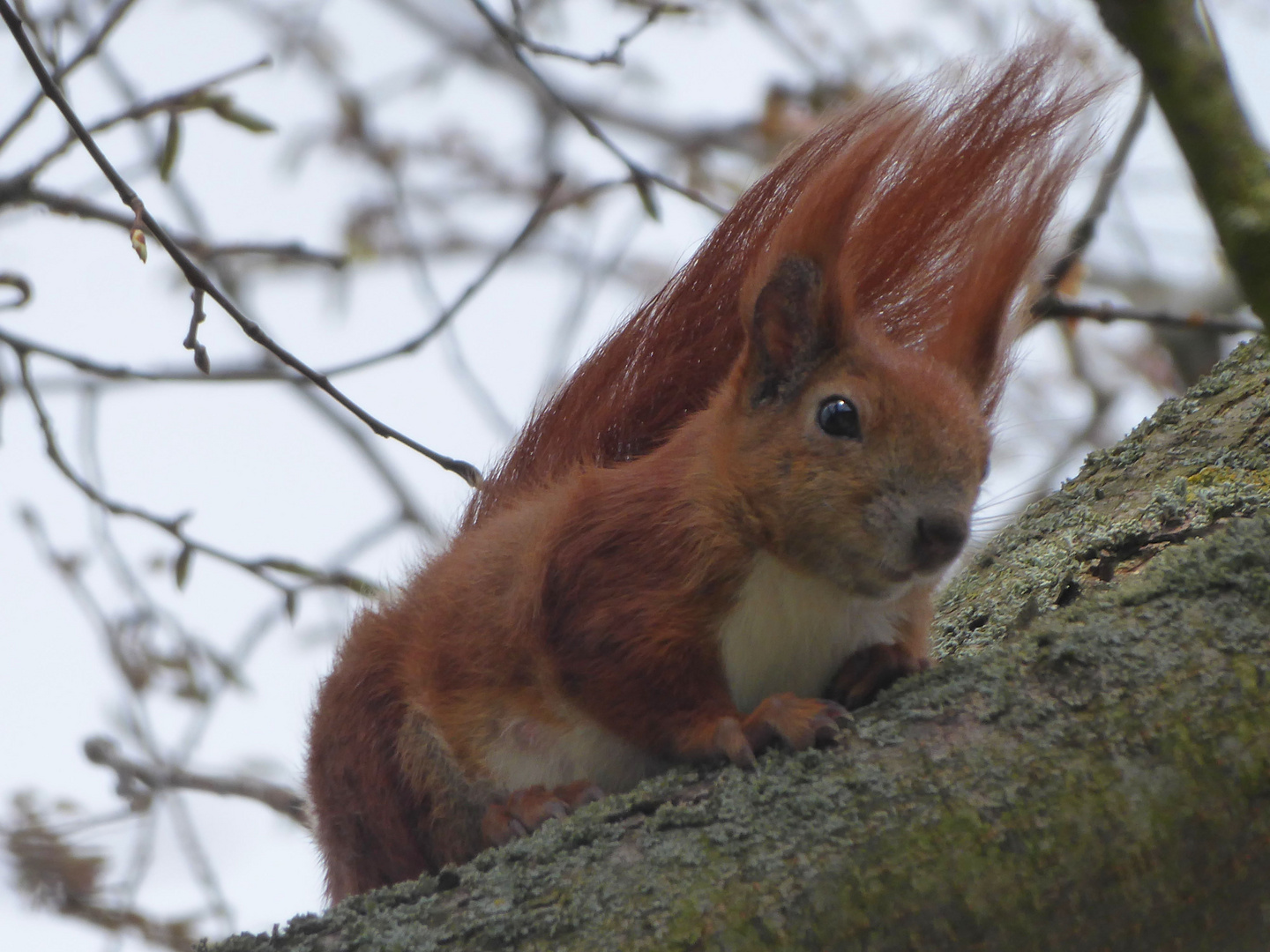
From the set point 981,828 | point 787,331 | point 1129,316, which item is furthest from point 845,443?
point 1129,316

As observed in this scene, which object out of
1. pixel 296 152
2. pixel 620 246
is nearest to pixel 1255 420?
pixel 620 246

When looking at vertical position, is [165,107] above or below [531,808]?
above

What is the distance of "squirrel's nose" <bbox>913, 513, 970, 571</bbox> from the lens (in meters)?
1.81

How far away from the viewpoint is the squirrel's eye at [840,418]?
1.92 metres

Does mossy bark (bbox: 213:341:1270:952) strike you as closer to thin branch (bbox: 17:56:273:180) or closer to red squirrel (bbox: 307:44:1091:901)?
red squirrel (bbox: 307:44:1091:901)

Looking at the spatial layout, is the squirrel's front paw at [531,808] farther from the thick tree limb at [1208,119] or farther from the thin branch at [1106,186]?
the thin branch at [1106,186]

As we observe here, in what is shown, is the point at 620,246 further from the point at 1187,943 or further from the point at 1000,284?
the point at 1187,943

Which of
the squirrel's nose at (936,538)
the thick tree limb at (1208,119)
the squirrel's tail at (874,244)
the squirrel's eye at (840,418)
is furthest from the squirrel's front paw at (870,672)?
the thick tree limb at (1208,119)

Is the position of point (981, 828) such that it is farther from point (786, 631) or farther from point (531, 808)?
point (531, 808)

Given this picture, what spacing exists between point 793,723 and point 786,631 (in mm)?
331

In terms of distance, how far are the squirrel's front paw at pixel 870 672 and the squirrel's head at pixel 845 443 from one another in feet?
0.32

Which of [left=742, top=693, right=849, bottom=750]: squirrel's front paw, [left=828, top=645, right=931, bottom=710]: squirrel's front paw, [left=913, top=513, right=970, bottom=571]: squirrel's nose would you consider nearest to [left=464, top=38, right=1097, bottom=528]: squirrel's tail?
[left=913, top=513, right=970, bottom=571]: squirrel's nose

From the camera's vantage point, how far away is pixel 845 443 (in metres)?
1.92

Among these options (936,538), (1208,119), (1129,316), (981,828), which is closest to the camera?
(1208,119)
